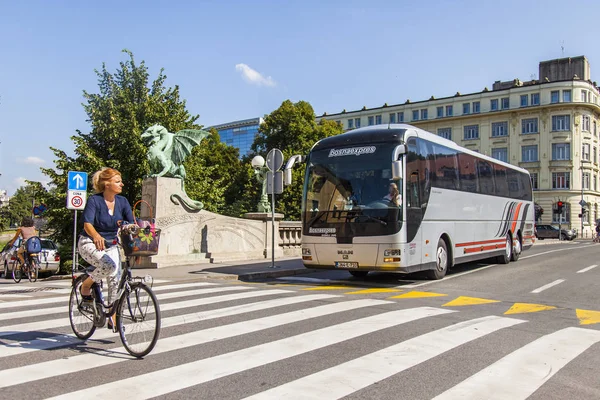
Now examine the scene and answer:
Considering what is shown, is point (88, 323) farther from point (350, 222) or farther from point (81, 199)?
→ point (81, 199)

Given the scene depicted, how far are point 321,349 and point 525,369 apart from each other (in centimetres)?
195

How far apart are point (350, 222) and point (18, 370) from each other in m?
7.47

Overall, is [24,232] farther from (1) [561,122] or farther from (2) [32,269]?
(1) [561,122]

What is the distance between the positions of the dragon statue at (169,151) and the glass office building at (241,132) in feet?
374

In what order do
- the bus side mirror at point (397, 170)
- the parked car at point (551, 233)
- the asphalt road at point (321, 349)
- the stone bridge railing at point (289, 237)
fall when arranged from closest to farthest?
the asphalt road at point (321, 349), the bus side mirror at point (397, 170), the stone bridge railing at point (289, 237), the parked car at point (551, 233)

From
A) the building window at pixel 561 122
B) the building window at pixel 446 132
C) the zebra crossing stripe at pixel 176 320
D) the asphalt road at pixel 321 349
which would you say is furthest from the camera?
the building window at pixel 446 132

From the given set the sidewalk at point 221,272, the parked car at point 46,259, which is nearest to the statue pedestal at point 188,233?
the sidewalk at point 221,272

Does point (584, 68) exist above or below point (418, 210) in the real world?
above

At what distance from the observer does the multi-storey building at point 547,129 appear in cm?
6719

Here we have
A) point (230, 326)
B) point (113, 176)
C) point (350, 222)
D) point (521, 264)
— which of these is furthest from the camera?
point (521, 264)

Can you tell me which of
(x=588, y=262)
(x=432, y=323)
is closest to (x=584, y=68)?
(x=588, y=262)

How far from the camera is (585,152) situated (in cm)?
6844

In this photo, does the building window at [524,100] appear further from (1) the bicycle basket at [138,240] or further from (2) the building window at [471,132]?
(1) the bicycle basket at [138,240]

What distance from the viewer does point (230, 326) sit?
6613 mm
